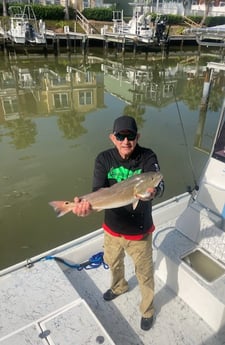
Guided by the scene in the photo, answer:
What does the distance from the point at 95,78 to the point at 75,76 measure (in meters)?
1.55

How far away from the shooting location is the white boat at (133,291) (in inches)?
111

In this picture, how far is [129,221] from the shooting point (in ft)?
9.54

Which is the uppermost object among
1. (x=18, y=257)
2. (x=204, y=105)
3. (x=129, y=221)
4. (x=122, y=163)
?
(x=122, y=163)

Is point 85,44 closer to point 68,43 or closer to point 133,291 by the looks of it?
point 68,43

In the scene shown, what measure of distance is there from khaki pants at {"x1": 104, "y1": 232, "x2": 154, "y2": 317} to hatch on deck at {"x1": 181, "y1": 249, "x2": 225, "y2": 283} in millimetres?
702

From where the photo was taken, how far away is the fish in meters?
2.56

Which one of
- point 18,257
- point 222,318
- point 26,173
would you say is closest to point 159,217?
point 222,318

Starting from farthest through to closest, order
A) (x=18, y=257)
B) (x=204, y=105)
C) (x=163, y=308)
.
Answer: (x=204, y=105) < (x=18, y=257) < (x=163, y=308)

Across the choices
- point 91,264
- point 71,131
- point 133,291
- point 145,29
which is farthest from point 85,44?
point 133,291

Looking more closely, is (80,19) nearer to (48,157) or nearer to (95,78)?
(95,78)

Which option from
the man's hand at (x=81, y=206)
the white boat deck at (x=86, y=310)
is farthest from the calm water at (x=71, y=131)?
the man's hand at (x=81, y=206)

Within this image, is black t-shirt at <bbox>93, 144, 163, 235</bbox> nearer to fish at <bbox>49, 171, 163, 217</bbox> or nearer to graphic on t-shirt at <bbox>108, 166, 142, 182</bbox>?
graphic on t-shirt at <bbox>108, 166, 142, 182</bbox>

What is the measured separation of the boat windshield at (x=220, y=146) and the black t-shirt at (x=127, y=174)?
1474 millimetres

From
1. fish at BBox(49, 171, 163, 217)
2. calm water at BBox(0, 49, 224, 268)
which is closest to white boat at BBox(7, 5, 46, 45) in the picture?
calm water at BBox(0, 49, 224, 268)
